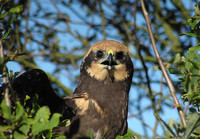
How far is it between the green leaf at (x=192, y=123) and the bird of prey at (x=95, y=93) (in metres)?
1.18

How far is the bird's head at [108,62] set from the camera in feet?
12.4

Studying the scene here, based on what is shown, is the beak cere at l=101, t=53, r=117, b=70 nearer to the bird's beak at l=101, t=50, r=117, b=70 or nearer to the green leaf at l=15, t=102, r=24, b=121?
the bird's beak at l=101, t=50, r=117, b=70

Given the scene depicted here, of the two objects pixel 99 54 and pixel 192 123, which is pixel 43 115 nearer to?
pixel 192 123

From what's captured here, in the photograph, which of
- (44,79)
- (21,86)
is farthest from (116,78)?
(21,86)

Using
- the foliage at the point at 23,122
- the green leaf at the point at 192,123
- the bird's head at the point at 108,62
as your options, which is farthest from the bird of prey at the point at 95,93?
the green leaf at the point at 192,123

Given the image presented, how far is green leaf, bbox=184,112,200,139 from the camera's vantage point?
1829 millimetres

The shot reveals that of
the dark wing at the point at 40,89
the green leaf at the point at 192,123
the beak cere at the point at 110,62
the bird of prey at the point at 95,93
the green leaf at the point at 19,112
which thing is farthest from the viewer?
the beak cere at the point at 110,62

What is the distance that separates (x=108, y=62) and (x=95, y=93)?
18.2 inches

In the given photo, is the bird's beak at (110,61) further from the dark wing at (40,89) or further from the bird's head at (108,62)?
the dark wing at (40,89)

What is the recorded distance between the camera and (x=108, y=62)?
378 cm

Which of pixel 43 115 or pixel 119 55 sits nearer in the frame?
pixel 43 115

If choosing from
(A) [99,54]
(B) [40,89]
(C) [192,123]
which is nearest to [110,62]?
(A) [99,54]

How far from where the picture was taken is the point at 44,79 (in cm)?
296

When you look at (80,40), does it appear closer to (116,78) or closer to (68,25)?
(68,25)
